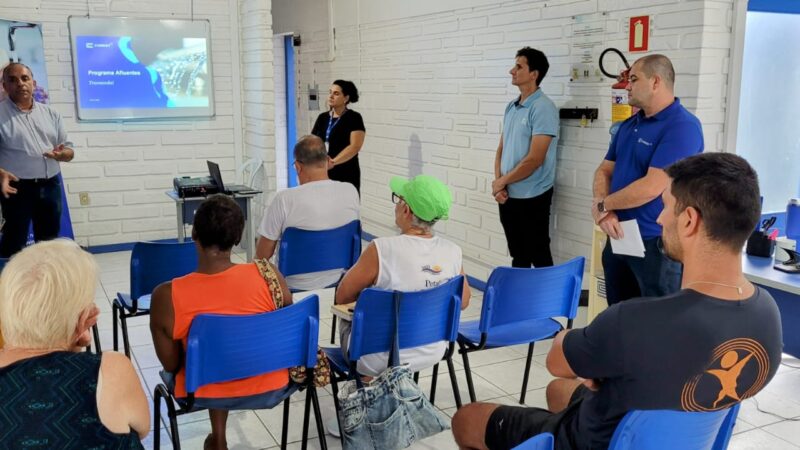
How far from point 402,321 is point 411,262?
23 centimetres

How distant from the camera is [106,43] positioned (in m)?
5.76

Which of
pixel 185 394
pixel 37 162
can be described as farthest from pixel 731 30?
pixel 37 162

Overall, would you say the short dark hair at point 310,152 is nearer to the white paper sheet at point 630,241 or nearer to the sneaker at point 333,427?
the sneaker at point 333,427

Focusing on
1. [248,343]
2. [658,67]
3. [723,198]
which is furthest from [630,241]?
[248,343]

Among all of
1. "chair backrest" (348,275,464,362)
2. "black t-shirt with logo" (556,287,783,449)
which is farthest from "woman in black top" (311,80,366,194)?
"black t-shirt with logo" (556,287,783,449)

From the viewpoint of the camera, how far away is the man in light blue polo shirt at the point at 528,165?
4.14 m

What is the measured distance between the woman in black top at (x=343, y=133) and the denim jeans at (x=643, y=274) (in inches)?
102

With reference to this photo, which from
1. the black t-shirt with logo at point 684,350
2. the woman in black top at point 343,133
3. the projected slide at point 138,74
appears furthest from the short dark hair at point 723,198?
the projected slide at point 138,74

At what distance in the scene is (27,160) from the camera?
4.47m

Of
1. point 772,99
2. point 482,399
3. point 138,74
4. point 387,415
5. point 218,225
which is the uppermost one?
point 138,74

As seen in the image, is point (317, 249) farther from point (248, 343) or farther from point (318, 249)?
point (248, 343)

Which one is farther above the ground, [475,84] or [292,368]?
[475,84]

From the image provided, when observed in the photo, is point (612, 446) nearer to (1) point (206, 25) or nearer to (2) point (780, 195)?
(2) point (780, 195)

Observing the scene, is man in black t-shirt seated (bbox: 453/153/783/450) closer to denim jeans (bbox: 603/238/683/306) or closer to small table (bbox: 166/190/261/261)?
denim jeans (bbox: 603/238/683/306)
